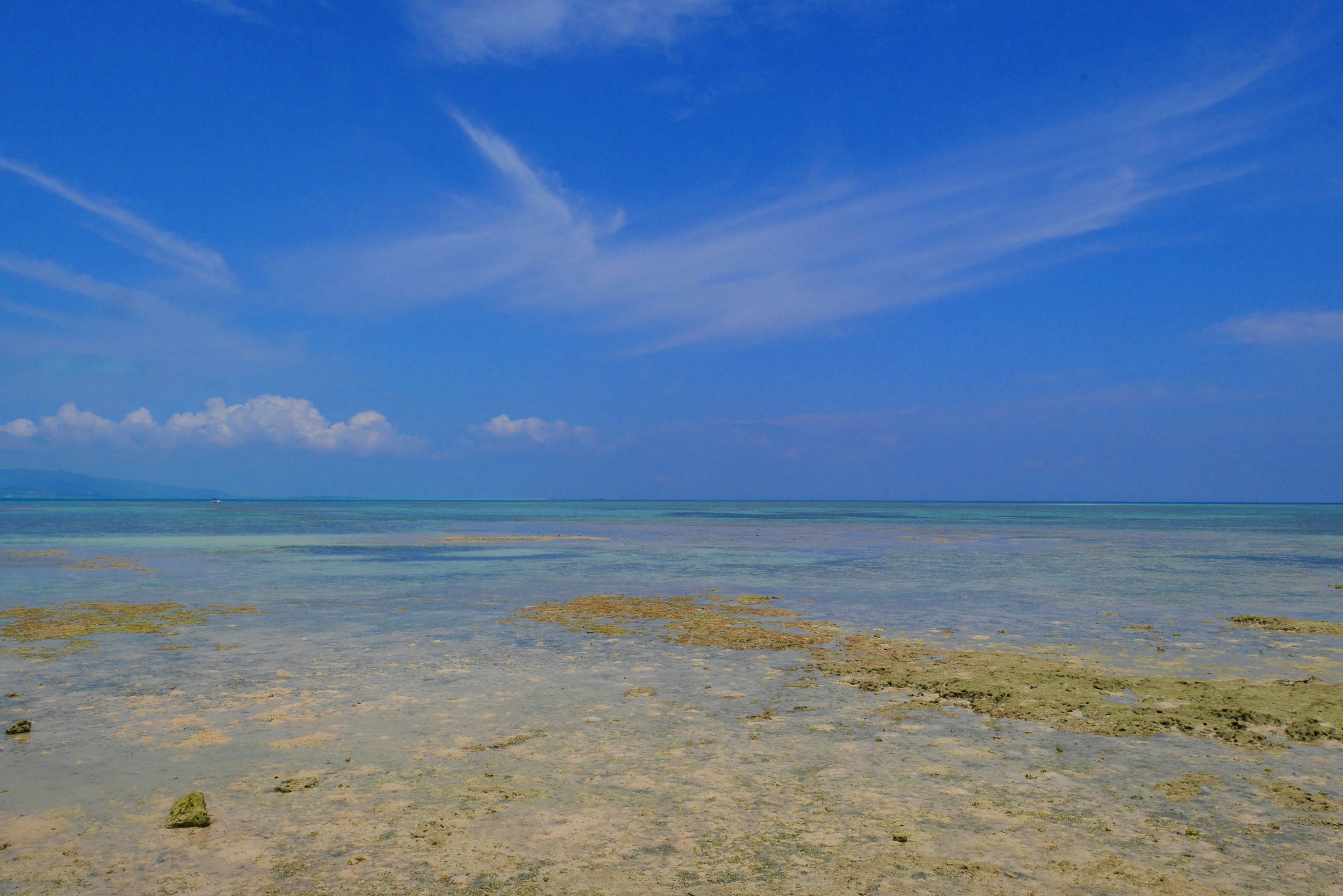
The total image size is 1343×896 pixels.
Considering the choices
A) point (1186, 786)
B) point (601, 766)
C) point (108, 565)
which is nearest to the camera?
point (1186, 786)

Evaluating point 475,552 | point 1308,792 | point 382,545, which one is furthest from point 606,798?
point 382,545

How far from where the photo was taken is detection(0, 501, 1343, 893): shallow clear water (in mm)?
5477

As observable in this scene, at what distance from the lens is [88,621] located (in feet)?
52.8

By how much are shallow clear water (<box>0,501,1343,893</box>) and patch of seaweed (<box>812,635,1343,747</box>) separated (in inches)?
19.5

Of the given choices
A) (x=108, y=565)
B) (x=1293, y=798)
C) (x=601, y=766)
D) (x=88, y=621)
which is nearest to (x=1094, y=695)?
(x=1293, y=798)

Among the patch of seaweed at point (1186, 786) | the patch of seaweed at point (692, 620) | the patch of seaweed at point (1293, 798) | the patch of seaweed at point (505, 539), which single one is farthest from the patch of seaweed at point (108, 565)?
the patch of seaweed at point (1293, 798)

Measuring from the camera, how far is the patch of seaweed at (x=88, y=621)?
13.7m

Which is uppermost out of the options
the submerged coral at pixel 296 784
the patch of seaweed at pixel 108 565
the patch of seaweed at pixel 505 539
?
the submerged coral at pixel 296 784

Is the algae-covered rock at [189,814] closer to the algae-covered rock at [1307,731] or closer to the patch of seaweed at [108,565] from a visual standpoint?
the algae-covered rock at [1307,731]

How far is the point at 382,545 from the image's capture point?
137 feet

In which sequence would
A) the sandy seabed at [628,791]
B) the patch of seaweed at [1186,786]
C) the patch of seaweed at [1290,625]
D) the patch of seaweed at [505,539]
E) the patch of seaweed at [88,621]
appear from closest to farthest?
the sandy seabed at [628,791]
the patch of seaweed at [1186,786]
the patch of seaweed at [88,621]
the patch of seaweed at [1290,625]
the patch of seaweed at [505,539]

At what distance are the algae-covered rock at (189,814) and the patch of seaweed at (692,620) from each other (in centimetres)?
865

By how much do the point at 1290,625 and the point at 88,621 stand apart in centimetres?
2393

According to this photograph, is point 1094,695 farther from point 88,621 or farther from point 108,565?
point 108,565
